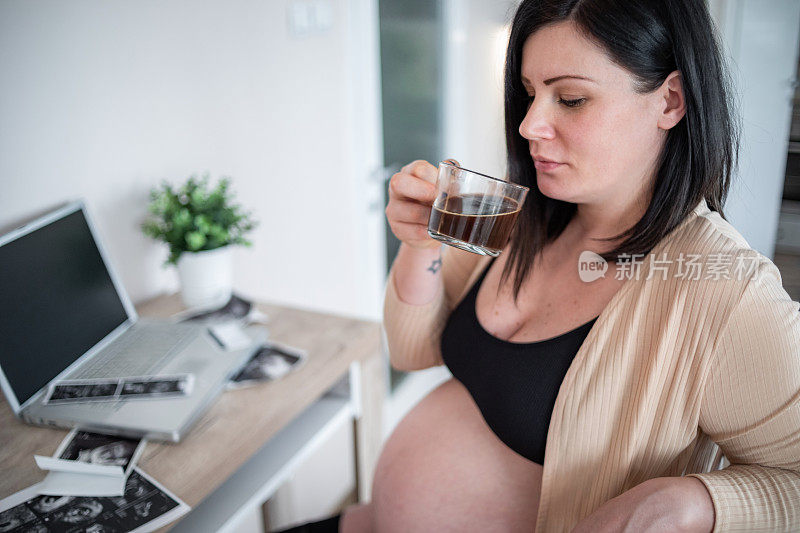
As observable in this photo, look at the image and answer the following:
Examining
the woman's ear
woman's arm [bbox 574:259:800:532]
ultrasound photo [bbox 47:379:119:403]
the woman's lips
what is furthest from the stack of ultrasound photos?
the woman's ear

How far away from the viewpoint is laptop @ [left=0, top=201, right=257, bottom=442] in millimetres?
1055

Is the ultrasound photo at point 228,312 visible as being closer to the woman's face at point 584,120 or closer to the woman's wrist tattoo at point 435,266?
the woman's wrist tattoo at point 435,266

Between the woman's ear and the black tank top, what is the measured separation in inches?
12.2

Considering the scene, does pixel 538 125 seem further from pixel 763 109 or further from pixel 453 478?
pixel 453 478

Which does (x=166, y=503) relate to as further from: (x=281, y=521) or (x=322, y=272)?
(x=322, y=272)

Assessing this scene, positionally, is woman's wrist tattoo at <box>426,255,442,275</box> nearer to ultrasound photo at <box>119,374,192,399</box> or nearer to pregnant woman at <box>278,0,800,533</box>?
pregnant woman at <box>278,0,800,533</box>

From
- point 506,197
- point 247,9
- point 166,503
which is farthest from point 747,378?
point 247,9

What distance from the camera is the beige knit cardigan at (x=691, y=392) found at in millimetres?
774

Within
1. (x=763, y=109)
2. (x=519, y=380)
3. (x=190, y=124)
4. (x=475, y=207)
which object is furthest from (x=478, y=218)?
(x=190, y=124)

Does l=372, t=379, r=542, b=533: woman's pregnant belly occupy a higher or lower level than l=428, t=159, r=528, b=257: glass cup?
lower

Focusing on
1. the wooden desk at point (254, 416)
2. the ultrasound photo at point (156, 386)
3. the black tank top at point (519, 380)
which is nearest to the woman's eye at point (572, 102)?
the black tank top at point (519, 380)

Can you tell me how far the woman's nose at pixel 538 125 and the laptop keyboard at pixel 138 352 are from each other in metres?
0.82

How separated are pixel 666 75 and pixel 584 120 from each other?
0.39 ft

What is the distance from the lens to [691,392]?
82cm
